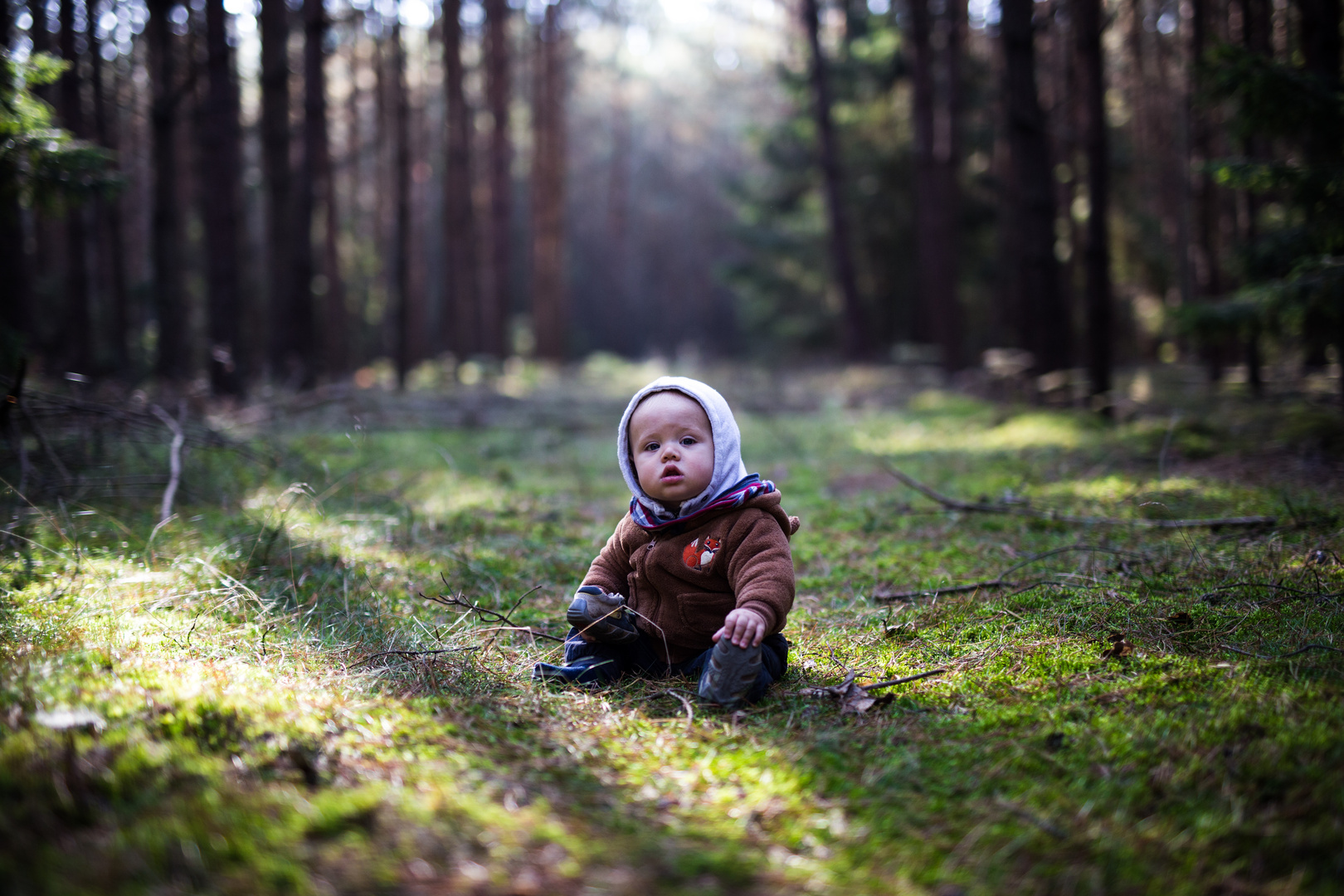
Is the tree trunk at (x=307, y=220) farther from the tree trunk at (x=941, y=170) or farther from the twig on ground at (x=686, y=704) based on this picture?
the twig on ground at (x=686, y=704)

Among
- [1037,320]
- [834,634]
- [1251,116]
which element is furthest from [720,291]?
[834,634]

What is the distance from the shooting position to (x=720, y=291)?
48188 mm

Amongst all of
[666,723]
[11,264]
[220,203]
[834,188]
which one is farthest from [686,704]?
[834,188]

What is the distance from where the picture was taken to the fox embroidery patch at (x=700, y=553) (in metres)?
2.78

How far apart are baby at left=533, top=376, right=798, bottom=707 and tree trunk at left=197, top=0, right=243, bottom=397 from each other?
8.63 metres

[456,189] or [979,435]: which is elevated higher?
[456,189]

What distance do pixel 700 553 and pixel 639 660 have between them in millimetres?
439

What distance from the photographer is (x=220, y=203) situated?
10.2 metres

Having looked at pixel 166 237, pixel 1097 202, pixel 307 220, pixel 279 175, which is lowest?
pixel 1097 202

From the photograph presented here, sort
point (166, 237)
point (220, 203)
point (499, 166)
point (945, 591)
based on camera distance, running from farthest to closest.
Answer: point (499, 166) < point (166, 237) < point (220, 203) < point (945, 591)

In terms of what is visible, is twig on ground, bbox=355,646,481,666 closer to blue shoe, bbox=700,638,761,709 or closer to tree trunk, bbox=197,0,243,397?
blue shoe, bbox=700,638,761,709

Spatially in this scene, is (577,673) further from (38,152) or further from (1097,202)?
(1097,202)

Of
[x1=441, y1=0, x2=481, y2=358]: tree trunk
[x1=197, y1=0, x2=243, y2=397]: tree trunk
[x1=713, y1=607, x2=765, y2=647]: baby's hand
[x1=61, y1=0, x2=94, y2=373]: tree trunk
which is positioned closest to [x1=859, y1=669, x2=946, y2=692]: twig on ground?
[x1=713, y1=607, x2=765, y2=647]: baby's hand

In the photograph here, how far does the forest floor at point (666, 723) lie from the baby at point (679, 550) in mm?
195
